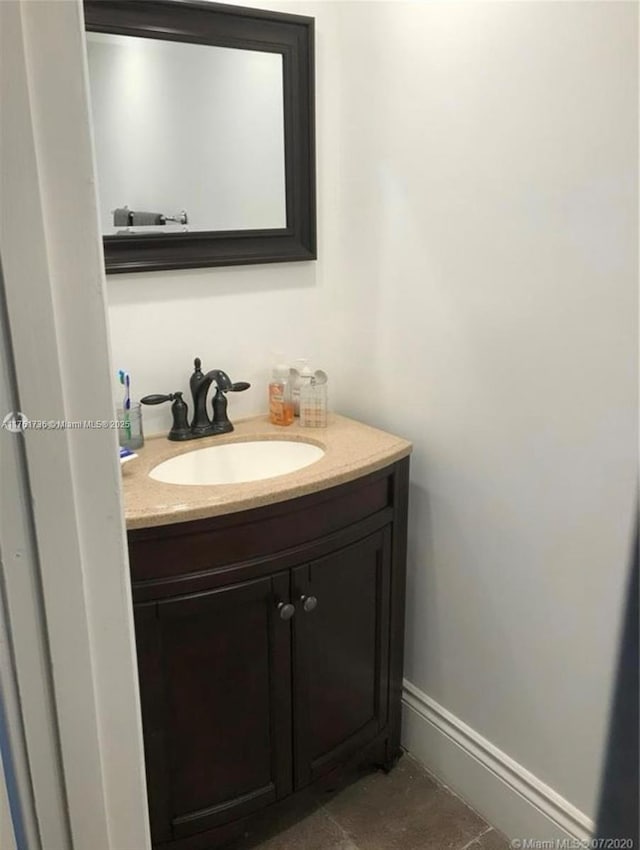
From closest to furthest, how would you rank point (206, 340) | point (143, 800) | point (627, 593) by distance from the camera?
point (143, 800)
point (627, 593)
point (206, 340)

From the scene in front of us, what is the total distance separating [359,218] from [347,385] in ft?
1.46

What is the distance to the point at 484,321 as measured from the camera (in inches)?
63.2

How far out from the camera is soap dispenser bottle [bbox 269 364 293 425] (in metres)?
1.90

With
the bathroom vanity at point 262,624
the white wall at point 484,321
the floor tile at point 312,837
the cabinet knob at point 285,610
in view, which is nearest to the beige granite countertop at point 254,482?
the bathroom vanity at point 262,624

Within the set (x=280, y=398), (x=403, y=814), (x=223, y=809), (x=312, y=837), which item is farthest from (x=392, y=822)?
(x=280, y=398)

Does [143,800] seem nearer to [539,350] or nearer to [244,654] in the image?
[244,654]

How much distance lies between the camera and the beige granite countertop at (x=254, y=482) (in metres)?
1.39

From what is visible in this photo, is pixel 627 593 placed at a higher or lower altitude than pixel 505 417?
lower

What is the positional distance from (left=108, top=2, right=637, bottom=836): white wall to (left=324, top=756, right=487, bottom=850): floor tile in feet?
0.69

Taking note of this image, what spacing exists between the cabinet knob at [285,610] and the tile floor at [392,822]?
0.60 meters

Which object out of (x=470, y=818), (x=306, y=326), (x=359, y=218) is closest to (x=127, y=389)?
(x=306, y=326)

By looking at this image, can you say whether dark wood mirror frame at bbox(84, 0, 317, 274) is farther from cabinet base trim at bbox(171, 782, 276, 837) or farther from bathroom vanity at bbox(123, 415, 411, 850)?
cabinet base trim at bbox(171, 782, 276, 837)

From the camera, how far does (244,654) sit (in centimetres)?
154

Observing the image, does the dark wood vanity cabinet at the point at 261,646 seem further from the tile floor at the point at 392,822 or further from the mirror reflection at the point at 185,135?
the mirror reflection at the point at 185,135
